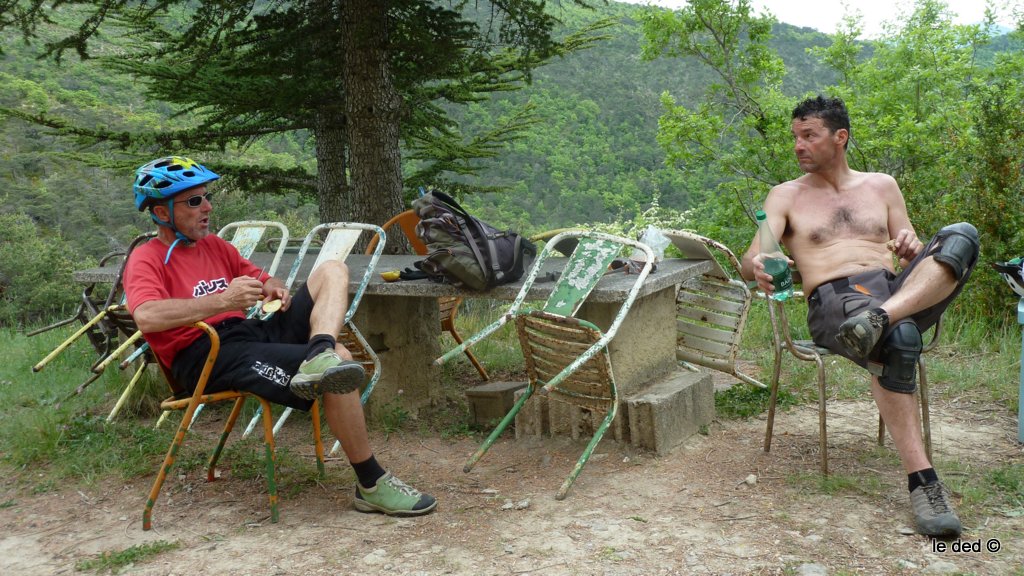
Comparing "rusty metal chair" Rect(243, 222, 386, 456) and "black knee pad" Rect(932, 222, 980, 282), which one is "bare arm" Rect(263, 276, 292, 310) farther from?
"black knee pad" Rect(932, 222, 980, 282)

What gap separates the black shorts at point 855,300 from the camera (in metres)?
3.27

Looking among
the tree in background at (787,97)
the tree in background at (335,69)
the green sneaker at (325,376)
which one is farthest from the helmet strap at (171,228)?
the tree in background at (787,97)

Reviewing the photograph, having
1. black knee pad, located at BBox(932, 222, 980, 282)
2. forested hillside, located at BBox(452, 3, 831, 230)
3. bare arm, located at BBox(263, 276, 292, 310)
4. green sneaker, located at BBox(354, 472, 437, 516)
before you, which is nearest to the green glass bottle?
black knee pad, located at BBox(932, 222, 980, 282)

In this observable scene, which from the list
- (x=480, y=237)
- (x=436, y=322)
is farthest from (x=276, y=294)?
(x=436, y=322)

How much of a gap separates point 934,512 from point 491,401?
2.35 m

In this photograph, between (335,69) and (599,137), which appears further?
(599,137)

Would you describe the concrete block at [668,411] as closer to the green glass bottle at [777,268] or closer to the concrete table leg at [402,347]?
the green glass bottle at [777,268]

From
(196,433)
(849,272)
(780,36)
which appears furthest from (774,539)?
(780,36)

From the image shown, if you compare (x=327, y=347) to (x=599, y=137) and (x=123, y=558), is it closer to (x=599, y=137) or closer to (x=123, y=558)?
(x=123, y=558)

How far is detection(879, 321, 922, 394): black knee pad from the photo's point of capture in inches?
122

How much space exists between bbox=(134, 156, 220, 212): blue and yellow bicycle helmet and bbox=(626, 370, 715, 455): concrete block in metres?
2.26

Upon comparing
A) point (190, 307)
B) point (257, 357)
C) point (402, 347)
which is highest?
point (190, 307)

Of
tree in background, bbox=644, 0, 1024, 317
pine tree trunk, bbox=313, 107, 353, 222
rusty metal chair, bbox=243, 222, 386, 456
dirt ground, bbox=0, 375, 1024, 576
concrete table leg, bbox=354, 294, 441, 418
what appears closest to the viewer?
dirt ground, bbox=0, 375, 1024, 576

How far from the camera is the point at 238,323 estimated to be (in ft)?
12.2
